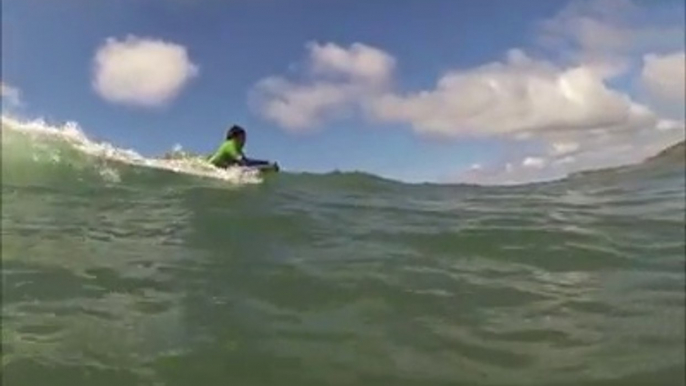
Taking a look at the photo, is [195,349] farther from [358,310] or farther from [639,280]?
[639,280]

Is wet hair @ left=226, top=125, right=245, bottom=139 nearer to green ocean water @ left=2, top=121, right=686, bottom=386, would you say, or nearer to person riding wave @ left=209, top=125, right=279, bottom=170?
person riding wave @ left=209, top=125, right=279, bottom=170

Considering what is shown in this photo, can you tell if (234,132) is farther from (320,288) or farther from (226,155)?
(320,288)

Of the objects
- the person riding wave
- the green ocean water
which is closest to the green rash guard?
the person riding wave

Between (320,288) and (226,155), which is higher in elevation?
(226,155)

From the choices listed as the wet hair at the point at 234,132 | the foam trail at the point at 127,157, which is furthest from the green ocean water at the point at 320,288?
the wet hair at the point at 234,132

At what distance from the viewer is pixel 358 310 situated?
6789 millimetres

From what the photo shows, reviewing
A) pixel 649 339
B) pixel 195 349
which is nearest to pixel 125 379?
pixel 195 349

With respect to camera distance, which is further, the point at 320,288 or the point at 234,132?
the point at 234,132

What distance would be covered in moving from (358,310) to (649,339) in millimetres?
2122

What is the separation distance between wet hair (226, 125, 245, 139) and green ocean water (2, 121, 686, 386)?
2.04m

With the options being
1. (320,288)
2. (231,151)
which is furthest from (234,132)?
(320,288)

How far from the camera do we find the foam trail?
35.9ft

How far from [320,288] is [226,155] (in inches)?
265

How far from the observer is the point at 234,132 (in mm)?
13445
